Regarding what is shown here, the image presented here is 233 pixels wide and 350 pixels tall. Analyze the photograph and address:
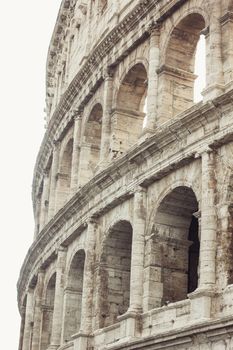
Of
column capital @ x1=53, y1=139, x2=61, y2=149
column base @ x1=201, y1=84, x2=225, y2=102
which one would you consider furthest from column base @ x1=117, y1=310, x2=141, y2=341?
column capital @ x1=53, y1=139, x2=61, y2=149

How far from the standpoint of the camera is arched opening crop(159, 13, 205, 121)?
19641mm

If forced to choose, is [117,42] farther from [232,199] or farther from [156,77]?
[232,199]

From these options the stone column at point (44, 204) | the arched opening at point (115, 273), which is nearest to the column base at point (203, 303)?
the arched opening at point (115, 273)

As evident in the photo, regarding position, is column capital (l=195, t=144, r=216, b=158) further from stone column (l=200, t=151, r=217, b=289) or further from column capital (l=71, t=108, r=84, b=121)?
column capital (l=71, t=108, r=84, b=121)

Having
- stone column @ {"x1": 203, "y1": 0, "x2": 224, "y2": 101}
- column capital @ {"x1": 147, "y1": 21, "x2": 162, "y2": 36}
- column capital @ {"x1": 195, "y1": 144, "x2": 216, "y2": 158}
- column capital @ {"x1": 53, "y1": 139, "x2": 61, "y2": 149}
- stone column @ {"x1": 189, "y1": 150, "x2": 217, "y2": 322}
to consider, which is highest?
column capital @ {"x1": 53, "y1": 139, "x2": 61, "y2": 149}

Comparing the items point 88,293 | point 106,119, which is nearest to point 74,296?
point 88,293

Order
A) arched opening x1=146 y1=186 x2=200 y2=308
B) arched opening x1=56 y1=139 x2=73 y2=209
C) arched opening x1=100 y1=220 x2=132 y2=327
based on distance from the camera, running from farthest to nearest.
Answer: arched opening x1=56 y1=139 x2=73 y2=209, arched opening x1=100 y1=220 x2=132 y2=327, arched opening x1=146 y1=186 x2=200 y2=308

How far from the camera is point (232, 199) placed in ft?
52.2

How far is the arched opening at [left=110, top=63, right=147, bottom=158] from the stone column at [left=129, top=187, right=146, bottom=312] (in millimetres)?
3339

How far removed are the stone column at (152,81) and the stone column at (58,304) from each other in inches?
235

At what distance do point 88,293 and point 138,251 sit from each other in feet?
9.21

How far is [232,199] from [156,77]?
5200mm

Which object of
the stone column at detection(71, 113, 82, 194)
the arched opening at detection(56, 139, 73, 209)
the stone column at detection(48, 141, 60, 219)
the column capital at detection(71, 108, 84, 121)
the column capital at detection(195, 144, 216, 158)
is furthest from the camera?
the stone column at detection(48, 141, 60, 219)

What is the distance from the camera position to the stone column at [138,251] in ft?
58.3
